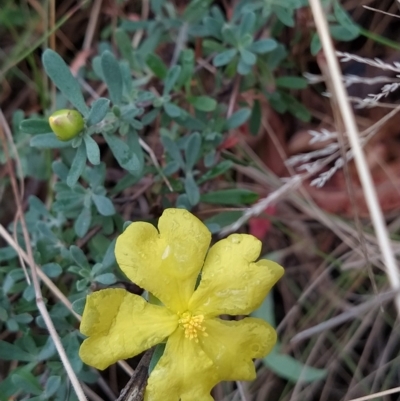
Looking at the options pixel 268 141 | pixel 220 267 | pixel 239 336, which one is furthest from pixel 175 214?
pixel 268 141

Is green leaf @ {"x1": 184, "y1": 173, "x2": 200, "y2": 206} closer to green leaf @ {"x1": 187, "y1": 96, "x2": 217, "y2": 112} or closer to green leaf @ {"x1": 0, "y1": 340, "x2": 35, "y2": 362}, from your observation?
green leaf @ {"x1": 187, "y1": 96, "x2": 217, "y2": 112}

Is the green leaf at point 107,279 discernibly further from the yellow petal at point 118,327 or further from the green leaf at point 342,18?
the green leaf at point 342,18

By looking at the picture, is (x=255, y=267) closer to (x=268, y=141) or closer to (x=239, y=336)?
(x=239, y=336)

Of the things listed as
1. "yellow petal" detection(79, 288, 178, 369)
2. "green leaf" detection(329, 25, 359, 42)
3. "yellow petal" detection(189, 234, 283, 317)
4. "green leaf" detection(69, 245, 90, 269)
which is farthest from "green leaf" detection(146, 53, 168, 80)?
"yellow petal" detection(79, 288, 178, 369)

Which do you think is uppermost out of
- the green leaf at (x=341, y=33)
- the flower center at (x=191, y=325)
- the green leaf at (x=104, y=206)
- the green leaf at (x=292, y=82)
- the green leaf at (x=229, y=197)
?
the green leaf at (x=341, y=33)

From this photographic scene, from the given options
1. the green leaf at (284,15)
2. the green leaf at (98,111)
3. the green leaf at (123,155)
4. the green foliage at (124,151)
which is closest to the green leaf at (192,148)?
the green foliage at (124,151)

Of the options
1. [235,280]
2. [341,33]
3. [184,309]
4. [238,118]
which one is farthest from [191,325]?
[341,33]
